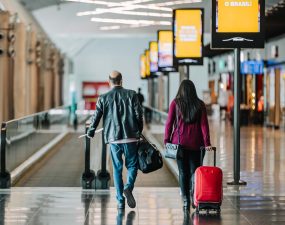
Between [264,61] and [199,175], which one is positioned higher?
[264,61]

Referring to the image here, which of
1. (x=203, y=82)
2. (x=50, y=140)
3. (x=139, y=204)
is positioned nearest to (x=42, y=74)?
(x=203, y=82)

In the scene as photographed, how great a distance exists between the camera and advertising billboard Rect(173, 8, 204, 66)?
18266mm

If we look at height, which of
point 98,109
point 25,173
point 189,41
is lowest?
point 25,173

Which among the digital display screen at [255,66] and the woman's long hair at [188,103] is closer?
the woman's long hair at [188,103]

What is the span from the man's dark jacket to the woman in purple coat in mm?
441

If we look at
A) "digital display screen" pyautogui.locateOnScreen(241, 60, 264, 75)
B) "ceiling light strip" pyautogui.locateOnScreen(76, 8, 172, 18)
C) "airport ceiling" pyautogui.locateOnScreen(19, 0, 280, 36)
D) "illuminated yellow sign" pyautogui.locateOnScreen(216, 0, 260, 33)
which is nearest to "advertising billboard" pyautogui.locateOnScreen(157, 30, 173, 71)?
"airport ceiling" pyautogui.locateOnScreen(19, 0, 280, 36)

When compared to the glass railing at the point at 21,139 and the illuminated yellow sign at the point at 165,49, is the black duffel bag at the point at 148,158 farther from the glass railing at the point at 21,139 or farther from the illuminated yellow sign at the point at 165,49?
the illuminated yellow sign at the point at 165,49

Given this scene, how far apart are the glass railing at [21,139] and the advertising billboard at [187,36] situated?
398 cm

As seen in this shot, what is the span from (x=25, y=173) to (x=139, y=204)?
6478 millimetres

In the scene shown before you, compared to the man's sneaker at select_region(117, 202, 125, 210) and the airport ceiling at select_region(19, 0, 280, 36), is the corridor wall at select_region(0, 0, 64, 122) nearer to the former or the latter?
the airport ceiling at select_region(19, 0, 280, 36)

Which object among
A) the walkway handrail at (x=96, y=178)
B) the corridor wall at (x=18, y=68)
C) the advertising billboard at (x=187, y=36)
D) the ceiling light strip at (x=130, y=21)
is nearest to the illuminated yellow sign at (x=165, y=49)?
the corridor wall at (x=18, y=68)

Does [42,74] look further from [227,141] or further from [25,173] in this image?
[25,173]

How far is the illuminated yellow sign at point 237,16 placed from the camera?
1248 centimetres

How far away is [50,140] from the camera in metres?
24.1
